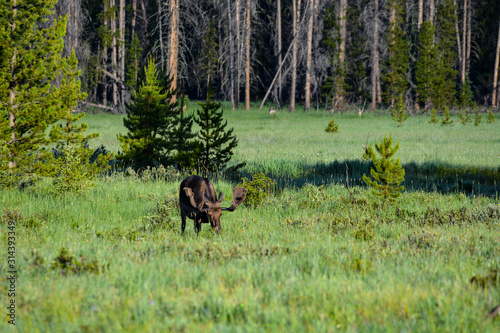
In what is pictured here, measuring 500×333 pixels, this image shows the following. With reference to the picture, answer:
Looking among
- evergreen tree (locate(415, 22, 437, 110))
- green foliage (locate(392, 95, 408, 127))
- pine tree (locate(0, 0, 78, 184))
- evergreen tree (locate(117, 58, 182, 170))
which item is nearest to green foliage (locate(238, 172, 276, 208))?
evergreen tree (locate(117, 58, 182, 170))

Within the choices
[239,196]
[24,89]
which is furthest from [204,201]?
[24,89]

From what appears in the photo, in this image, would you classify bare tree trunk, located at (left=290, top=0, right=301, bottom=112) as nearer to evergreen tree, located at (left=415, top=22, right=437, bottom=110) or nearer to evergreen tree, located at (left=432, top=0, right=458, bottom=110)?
evergreen tree, located at (left=415, top=22, right=437, bottom=110)

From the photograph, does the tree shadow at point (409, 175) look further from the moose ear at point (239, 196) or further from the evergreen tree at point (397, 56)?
the evergreen tree at point (397, 56)

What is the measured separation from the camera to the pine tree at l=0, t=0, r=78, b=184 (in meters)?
10.7

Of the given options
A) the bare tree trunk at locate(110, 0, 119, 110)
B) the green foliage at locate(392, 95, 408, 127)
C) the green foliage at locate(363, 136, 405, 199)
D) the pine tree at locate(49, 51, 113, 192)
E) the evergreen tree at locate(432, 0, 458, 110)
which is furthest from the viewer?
the evergreen tree at locate(432, 0, 458, 110)

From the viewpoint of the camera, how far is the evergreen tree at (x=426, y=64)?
43688mm

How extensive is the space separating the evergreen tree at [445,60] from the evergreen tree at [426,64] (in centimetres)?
49

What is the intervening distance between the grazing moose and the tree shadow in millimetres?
5057

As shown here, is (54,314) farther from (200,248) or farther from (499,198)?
(499,198)

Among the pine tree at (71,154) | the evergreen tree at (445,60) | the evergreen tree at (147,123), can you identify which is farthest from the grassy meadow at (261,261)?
the evergreen tree at (445,60)

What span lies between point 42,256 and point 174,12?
87.2 feet

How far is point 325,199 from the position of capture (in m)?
10.6

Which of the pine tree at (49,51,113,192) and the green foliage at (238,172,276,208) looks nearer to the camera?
the green foliage at (238,172,276,208)

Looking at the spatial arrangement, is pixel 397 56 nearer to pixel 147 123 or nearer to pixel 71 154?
pixel 147 123
